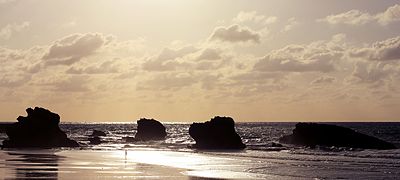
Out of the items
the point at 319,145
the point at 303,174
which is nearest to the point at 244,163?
the point at 303,174

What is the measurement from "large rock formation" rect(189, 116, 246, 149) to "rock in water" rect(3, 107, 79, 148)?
22.0 m

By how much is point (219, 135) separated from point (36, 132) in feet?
99.7

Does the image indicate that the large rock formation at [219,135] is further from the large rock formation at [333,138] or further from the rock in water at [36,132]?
the rock in water at [36,132]

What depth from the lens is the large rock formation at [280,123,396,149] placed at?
8461 centimetres

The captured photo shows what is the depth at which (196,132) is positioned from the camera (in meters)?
93.4

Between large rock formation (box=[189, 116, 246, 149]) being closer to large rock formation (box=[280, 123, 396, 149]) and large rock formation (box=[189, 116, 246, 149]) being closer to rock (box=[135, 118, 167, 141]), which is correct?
large rock formation (box=[280, 123, 396, 149])

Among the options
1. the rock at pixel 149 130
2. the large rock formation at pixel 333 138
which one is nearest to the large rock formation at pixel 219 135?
the large rock formation at pixel 333 138

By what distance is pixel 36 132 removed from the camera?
98125 mm

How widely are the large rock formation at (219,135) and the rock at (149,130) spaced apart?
40894mm

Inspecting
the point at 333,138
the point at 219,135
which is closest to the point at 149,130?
the point at 219,135

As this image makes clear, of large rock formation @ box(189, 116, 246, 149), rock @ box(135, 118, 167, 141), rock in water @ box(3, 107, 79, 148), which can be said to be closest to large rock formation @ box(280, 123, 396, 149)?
large rock formation @ box(189, 116, 246, 149)

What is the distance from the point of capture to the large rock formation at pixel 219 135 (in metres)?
90.6

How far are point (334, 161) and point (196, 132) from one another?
37067mm

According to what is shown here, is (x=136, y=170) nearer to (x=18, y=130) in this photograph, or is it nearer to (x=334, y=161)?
(x=334, y=161)
